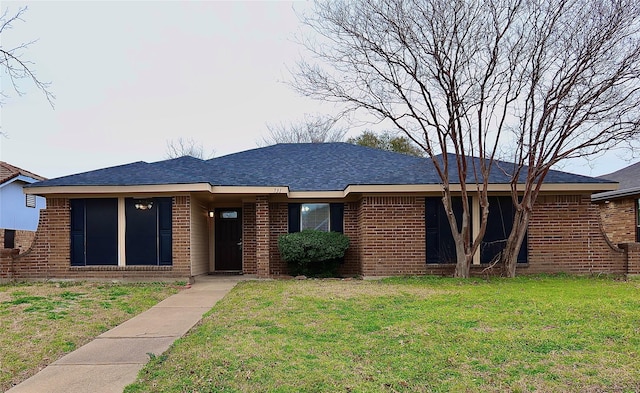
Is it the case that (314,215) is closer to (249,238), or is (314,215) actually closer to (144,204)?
(249,238)

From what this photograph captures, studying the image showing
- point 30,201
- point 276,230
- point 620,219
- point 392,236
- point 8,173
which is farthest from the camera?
point 30,201

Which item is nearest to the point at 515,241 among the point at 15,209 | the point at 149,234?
the point at 149,234

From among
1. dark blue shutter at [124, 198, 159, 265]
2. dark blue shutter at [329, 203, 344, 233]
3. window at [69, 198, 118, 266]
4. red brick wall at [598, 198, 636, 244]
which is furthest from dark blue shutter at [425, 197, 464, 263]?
window at [69, 198, 118, 266]

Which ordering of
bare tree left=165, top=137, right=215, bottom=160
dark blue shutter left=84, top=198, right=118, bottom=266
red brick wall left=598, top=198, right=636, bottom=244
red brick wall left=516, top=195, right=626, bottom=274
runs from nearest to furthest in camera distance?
dark blue shutter left=84, top=198, right=118, bottom=266, red brick wall left=516, top=195, right=626, bottom=274, red brick wall left=598, top=198, right=636, bottom=244, bare tree left=165, top=137, right=215, bottom=160

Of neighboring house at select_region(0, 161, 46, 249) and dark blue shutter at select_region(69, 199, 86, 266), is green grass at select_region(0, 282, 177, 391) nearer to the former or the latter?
dark blue shutter at select_region(69, 199, 86, 266)

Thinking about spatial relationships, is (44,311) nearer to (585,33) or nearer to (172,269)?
(172,269)

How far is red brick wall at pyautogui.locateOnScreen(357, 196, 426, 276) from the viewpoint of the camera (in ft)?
38.4

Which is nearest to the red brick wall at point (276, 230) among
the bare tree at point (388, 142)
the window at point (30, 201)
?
the window at point (30, 201)

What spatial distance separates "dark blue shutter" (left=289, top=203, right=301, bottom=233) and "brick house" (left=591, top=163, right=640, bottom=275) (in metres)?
10.3

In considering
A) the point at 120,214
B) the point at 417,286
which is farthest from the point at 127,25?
the point at 417,286

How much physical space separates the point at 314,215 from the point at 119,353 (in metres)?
8.28

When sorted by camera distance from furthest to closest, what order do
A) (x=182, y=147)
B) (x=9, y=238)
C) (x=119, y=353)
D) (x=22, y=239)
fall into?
1. (x=182, y=147)
2. (x=22, y=239)
3. (x=9, y=238)
4. (x=119, y=353)

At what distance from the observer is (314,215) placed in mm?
12953

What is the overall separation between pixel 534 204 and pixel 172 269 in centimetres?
951
